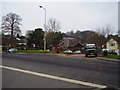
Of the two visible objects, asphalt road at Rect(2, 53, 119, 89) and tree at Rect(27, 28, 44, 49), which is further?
tree at Rect(27, 28, 44, 49)

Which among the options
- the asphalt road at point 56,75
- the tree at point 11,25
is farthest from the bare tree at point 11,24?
the asphalt road at point 56,75

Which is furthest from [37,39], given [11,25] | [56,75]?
[56,75]

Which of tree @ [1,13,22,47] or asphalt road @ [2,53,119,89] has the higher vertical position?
tree @ [1,13,22,47]

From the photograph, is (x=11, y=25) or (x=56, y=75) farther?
(x=11, y=25)

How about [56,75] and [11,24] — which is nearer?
[56,75]

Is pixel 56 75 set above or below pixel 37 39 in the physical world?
below

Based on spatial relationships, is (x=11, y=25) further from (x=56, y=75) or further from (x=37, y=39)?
(x=56, y=75)

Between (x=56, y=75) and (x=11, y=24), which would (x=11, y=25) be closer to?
(x=11, y=24)


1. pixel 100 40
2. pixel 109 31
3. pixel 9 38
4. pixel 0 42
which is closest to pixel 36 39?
pixel 9 38

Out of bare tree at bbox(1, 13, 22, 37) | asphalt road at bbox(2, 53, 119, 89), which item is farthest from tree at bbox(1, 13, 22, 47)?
asphalt road at bbox(2, 53, 119, 89)

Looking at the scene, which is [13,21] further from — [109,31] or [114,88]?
[114,88]

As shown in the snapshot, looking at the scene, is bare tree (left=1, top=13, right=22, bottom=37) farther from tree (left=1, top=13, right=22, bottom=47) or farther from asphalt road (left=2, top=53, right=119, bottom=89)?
asphalt road (left=2, top=53, right=119, bottom=89)

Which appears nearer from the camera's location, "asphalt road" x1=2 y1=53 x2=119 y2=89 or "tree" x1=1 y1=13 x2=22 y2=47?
"asphalt road" x1=2 y1=53 x2=119 y2=89

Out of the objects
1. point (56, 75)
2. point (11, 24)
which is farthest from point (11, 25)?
point (56, 75)
